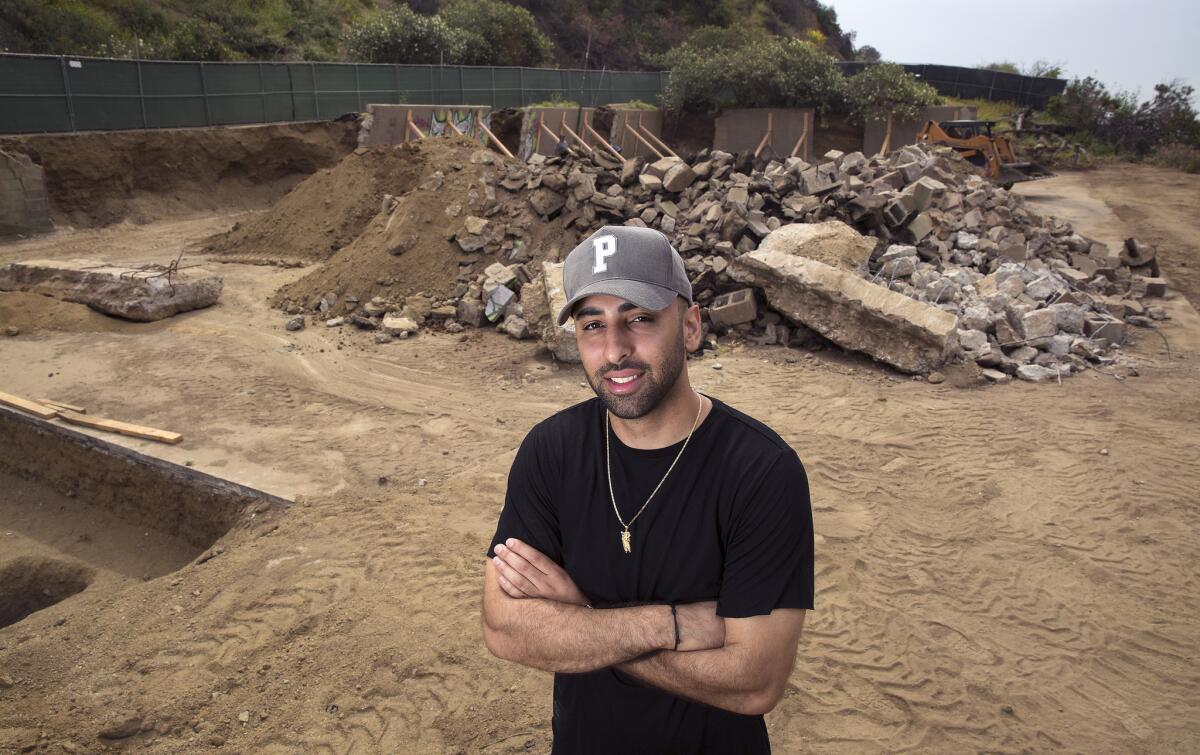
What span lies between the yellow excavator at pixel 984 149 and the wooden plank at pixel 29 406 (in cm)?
1878

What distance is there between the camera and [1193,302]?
12.8 m

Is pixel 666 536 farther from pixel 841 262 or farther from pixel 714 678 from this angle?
pixel 841 262

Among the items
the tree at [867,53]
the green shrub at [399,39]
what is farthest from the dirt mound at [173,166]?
the tree at [867,53]

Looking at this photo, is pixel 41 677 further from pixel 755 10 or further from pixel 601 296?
pixel 755 10

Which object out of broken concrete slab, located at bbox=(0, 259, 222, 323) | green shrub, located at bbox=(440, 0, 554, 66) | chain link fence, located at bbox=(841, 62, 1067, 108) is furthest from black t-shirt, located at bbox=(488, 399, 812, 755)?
chain link fence, located at bbox=(841, 62, 1067, 108)

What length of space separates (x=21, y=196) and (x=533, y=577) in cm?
1803

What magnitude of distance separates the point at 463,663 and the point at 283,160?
1901cm

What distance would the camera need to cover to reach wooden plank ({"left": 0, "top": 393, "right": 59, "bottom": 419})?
301 inches

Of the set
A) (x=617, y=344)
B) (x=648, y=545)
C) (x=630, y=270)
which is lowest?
(x=648, y=545)

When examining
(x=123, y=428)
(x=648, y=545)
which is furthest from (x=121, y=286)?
(x=648, y=545)

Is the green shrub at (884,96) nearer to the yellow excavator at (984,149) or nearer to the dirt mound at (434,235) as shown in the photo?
the yellow excavator at (984,149)

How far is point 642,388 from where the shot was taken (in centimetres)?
206

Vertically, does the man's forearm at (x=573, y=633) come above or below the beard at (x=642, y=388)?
below

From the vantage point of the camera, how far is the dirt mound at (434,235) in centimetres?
1167
